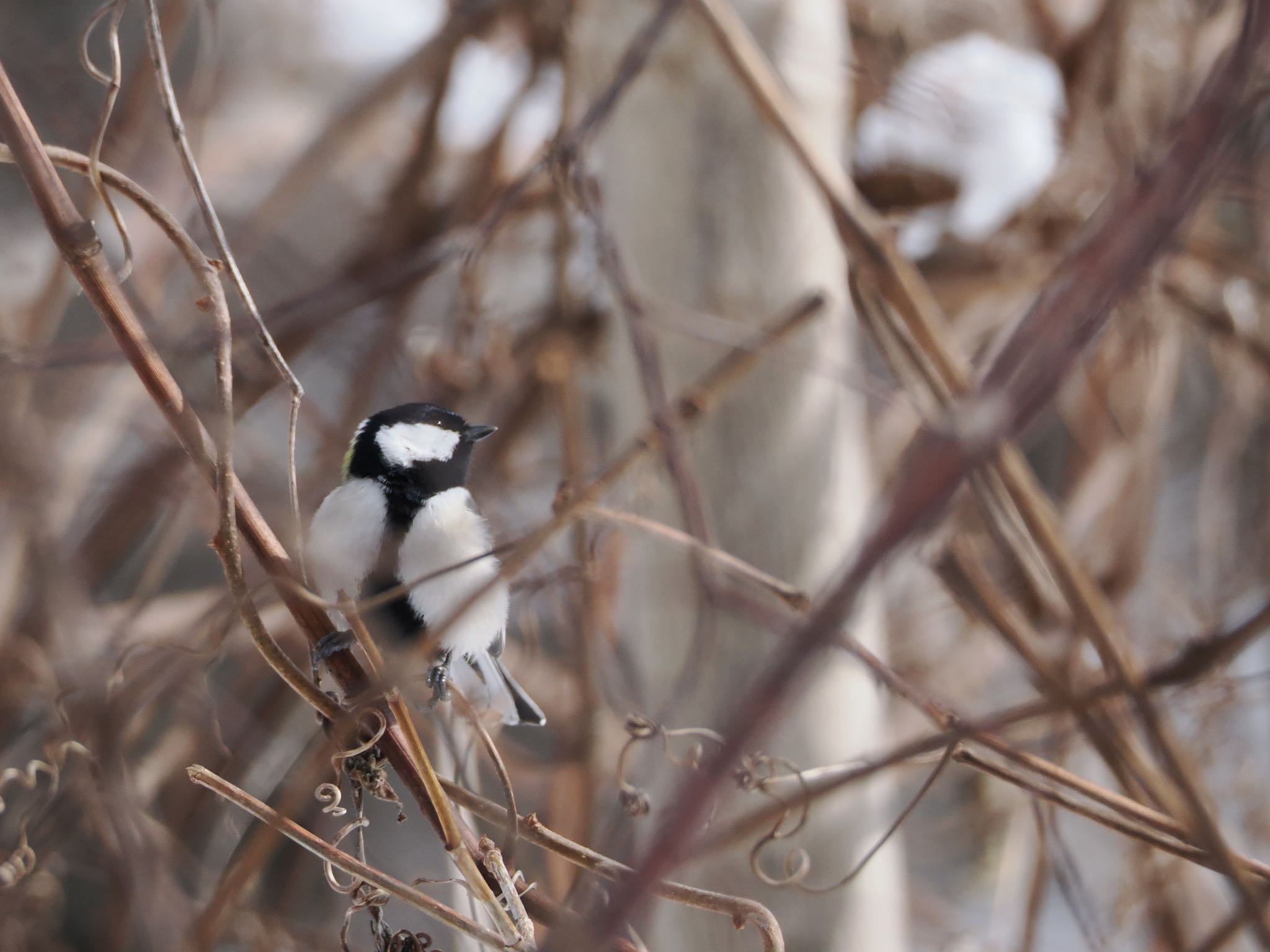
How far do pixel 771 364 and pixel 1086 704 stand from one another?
0.57 meters

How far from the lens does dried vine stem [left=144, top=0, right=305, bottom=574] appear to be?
15.1 inches

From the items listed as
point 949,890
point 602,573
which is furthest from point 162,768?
point 949,890

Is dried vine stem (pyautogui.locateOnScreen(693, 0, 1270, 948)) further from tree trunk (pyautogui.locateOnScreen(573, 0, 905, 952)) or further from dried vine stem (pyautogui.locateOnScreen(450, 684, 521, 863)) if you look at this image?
tree trunk (pyautogui.locateOnScreen(573, 0, 905, 952))

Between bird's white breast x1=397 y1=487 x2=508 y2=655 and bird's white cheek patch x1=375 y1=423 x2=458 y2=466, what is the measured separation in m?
0.02

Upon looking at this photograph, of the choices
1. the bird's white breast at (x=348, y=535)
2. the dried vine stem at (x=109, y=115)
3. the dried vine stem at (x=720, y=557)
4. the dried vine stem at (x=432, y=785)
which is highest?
the dried vine stem at (x=720, y=557)

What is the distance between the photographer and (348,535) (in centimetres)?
52

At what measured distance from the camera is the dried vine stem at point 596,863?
46 centimetres

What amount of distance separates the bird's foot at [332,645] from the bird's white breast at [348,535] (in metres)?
0.06

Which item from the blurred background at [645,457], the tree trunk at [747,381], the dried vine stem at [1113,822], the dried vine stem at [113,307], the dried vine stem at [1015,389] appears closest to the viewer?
the dried vine stem at [1015,389]

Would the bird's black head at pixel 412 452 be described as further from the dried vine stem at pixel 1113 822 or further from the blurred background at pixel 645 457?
the dried vine stem at pixel 1113 822

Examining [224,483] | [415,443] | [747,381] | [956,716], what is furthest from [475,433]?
[747,381]

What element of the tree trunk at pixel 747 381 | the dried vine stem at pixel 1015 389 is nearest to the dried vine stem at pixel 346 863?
the dried vine stem at pixel 1015 389

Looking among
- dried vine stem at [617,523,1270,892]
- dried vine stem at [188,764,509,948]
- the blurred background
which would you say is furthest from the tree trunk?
dried vine stem at [188,764,509,948]

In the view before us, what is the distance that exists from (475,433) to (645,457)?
0.92 feet
